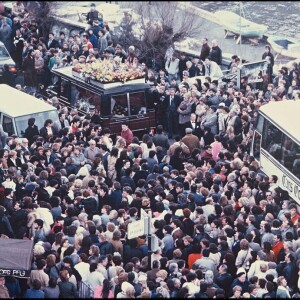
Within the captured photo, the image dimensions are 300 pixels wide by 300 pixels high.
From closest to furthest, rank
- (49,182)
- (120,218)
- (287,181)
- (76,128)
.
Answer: (120,218), (49,182), (287,181), (76,128)

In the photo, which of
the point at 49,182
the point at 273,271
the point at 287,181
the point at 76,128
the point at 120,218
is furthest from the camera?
the point at 76,128

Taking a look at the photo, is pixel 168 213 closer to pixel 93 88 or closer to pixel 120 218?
pixel 120 218

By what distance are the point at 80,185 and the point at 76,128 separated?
445 cm

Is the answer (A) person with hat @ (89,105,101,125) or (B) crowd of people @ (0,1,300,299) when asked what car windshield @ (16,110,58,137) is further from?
(A) person with hat @ (89,105,101,125)

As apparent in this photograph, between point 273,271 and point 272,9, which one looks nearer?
point 273,271

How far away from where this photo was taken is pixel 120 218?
72.4ft

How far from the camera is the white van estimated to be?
28000 millimetres

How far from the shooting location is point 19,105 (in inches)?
1125

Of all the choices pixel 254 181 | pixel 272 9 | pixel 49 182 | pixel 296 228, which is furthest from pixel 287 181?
pixel 272 9

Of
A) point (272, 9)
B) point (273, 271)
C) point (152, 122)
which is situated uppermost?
point (273, 271)

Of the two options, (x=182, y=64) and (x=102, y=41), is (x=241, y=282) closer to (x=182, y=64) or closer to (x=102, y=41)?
(x=182, y=64)

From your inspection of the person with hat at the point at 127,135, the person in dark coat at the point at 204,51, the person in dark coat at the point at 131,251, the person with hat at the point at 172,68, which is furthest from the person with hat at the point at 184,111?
the person in dark coat at the point at 131,251

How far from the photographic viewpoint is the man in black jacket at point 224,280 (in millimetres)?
19783

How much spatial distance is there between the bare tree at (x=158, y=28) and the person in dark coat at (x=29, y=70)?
3476mm
